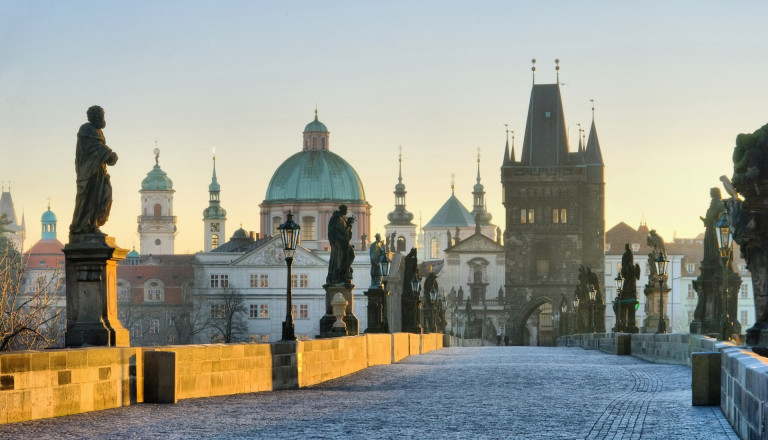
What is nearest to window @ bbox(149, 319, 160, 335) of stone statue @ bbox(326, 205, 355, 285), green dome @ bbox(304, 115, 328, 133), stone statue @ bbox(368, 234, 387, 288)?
green dome @ bbox(304, 115, 328, 133)

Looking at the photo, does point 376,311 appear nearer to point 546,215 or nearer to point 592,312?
point 592,312

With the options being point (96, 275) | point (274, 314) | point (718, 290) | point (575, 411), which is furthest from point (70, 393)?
point (274, 314)

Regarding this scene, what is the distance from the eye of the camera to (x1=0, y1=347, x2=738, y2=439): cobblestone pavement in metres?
13.7

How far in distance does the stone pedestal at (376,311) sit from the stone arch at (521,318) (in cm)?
10123

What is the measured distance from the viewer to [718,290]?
2822cm

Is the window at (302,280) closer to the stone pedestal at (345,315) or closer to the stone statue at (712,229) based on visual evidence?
the stone pedestal at (345,315)

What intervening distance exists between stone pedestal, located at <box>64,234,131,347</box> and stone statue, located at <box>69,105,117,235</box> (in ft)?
0.72

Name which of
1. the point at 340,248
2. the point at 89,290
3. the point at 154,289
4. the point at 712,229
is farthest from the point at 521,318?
the point at 89,290

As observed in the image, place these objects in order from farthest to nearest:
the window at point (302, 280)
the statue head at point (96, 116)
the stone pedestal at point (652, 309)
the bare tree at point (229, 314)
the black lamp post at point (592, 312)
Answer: the window at point (302, 280), the bare tree at point (229, 314), the black lamp post at point (592, 312), the stone pedestal at point (652, 309), the statue head at point (96, 116)

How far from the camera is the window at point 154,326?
136 meters

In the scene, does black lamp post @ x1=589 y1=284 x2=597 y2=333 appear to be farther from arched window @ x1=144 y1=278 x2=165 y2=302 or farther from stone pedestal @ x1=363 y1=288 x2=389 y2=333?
arched window @ x1=144 y1=278 x2=165 y2=302

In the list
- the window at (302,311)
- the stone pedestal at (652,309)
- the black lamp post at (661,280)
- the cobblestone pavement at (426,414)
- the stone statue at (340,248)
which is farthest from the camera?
the window at (302,311)

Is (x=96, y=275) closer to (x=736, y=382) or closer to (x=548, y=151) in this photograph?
(x=736, y=382)

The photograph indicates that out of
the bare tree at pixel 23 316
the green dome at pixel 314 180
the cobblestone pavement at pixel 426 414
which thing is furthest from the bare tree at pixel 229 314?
the cobblestone pavement at pixel 426 414
